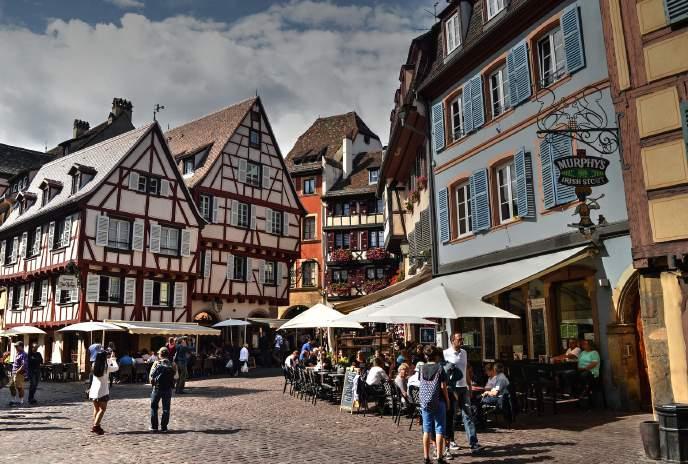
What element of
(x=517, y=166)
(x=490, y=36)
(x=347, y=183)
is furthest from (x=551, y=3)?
(x=347, y=183)

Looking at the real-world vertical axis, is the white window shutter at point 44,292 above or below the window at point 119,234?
below

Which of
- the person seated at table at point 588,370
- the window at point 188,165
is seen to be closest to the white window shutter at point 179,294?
the window at point 188,165

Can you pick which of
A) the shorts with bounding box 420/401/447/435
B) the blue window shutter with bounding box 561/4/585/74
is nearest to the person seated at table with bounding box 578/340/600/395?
the shorts with bounding box 420/401/447/435

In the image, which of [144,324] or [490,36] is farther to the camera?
[144,324]

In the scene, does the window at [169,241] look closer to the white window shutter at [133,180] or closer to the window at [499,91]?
the white window shutter at [133,180]

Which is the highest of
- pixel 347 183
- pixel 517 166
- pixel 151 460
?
pixel 347 183

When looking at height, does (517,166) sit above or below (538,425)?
above

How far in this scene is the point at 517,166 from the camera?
45.9ft

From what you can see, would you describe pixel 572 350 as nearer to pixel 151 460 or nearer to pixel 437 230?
pixel 437 230

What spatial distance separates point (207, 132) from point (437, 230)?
68.7 ft

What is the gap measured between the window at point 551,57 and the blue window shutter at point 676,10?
390 centimetres

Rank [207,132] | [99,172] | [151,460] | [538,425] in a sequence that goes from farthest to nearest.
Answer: [207,132] → [99,172] → [538,425] → [151,460]

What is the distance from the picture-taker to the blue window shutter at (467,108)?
629 inches

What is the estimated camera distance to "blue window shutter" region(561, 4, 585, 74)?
1246cm
